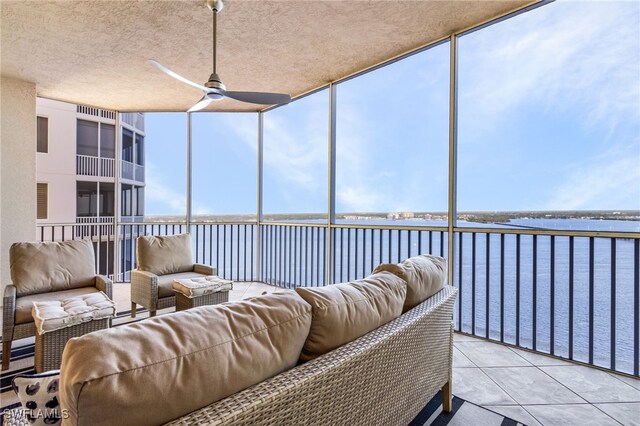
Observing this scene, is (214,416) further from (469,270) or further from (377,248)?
(377,248)

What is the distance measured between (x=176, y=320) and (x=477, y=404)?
6.16 feet

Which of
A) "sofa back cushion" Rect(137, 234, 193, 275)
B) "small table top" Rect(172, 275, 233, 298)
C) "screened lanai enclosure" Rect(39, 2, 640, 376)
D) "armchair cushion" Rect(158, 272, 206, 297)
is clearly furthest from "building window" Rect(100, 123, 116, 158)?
"small table top" Rect(172, 275, 233, 298)

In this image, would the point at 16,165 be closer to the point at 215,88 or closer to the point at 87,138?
the point at 215,88

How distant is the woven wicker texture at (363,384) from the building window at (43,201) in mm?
6954

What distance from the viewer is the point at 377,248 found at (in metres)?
3.94

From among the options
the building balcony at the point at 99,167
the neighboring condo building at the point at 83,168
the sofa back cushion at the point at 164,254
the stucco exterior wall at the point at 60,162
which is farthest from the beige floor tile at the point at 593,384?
the building balcony at the point at 99,167

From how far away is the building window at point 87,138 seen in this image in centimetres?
665

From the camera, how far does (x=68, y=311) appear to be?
2.13 metres

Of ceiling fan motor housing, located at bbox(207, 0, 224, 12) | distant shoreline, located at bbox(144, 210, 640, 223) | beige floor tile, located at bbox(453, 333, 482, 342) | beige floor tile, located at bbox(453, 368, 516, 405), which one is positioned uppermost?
ceiling fan motor housing, located at bbox(207, 0, 224, 12)

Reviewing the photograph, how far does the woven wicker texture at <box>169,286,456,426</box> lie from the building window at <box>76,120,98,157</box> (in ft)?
25.6

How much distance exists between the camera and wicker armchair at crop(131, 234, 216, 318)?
9.76 feet

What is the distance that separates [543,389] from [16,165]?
576 cm

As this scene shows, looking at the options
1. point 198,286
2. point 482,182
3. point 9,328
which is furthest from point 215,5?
point 482,182

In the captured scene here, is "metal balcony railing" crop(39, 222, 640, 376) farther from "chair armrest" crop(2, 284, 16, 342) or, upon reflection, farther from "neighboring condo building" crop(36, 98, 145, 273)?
"neighboring condo building" crop(36, 98, 145, 273)
